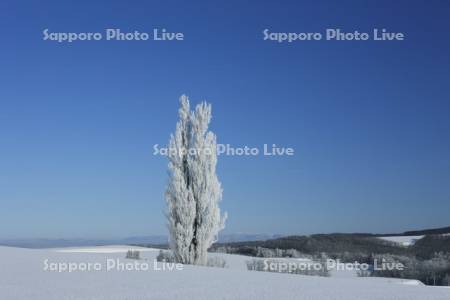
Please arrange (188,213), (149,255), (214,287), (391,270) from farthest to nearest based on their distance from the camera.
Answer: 1. (149,255)
2. (391,270)
3. (188,213)
4. (214,287)

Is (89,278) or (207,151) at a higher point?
(207,151)

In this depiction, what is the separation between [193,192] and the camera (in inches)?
532

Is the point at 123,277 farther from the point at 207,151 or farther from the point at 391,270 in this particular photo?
the point at 391,270

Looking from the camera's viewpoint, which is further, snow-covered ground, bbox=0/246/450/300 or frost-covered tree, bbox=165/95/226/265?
frost-covered tree, bbox=165/95/226/265

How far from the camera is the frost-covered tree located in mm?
13102

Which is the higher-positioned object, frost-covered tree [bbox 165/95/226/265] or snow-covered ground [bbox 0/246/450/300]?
frost-covered tree [bbox 165/95/226/265]

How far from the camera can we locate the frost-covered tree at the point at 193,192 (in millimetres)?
13102

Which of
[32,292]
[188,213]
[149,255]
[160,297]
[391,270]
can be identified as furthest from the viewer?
[149,255]

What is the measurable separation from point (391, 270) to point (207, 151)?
569 cm

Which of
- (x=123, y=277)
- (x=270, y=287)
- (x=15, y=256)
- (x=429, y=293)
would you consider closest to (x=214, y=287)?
(x=270, y=287)

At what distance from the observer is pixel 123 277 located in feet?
23.7

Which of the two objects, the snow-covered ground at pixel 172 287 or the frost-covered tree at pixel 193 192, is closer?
the snow-covered ground at pixel 172 287

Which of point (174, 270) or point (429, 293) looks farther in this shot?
point (174, 270)

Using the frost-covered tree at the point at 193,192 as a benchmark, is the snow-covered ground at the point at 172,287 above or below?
below
